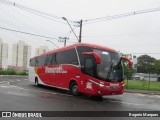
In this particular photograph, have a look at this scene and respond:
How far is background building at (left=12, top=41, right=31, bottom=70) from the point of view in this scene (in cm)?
10525

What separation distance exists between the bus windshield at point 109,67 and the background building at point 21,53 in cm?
8975

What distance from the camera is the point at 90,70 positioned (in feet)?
53.1

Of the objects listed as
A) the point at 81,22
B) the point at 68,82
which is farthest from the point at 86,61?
the point at 81,22

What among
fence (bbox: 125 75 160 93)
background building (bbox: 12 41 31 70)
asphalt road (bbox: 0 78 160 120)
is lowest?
fence (bbox: 125 75 160 93)

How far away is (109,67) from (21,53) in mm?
93756

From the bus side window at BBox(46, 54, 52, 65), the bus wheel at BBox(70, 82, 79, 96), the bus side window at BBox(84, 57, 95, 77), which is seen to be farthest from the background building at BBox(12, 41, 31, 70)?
the bus side window at BBox(84, 57, 95, 77)

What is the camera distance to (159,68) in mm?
110188

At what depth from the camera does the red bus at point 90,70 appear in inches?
619

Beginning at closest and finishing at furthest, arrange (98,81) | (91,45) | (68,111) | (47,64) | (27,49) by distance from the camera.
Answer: (68,111) → (98,81) → (91,45) → (47,64) → (27,49)

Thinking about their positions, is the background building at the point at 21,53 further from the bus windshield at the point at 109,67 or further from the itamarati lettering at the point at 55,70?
the bus windshield at the point at 109,67

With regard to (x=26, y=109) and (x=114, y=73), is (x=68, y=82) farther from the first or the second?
(x=26, y=109)

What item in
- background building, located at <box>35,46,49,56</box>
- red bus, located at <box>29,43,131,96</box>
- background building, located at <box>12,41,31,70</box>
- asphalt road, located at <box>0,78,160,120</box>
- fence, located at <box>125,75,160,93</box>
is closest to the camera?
asphalt road, located at <box>0,78,160,120</box>

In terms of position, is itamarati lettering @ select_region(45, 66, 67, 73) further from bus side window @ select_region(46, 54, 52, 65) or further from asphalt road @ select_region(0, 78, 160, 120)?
asphalt road @ select_region(0, 78, 160, 120)

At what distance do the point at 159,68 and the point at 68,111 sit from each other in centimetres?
10383
